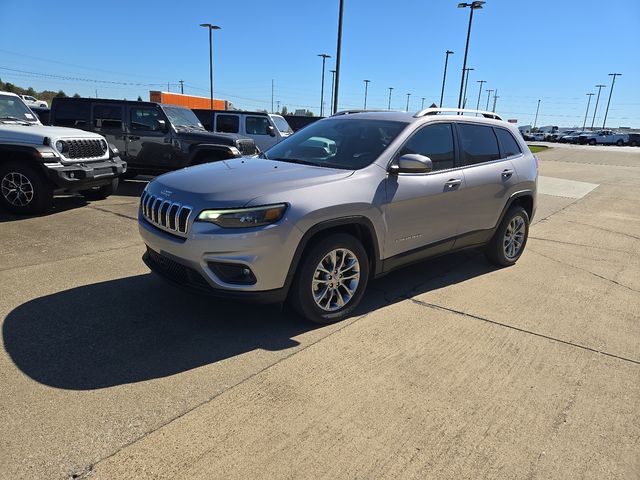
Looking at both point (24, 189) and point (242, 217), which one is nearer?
point (242, 217)

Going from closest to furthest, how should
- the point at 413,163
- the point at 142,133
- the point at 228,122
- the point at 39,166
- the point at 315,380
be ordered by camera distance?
the point at 315,380 < the point at 413,163 < the point at 39,166 < the point at 142,133 < the point at 228,122

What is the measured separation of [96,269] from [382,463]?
3.75 meters

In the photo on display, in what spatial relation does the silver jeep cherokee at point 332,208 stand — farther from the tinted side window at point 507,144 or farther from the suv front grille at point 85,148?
the suv front grille at point 85,148

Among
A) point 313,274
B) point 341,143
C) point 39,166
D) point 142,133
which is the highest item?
→ point 341,143

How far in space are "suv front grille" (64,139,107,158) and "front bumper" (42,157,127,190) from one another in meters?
0.16

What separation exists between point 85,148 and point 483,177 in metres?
6.12

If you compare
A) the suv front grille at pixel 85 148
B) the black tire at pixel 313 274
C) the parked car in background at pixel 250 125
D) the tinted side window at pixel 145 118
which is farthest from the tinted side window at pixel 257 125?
the black tire at pixel 313 274

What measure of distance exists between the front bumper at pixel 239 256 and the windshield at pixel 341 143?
1066mm

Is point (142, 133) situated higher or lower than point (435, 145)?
lower

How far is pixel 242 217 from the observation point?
10.6 feet

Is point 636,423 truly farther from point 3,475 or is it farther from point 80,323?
point 80,323

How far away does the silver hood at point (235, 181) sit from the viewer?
331cm

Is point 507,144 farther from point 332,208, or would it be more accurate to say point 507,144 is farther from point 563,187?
point 563,187

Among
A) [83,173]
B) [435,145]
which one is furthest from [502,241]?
[83,173]
